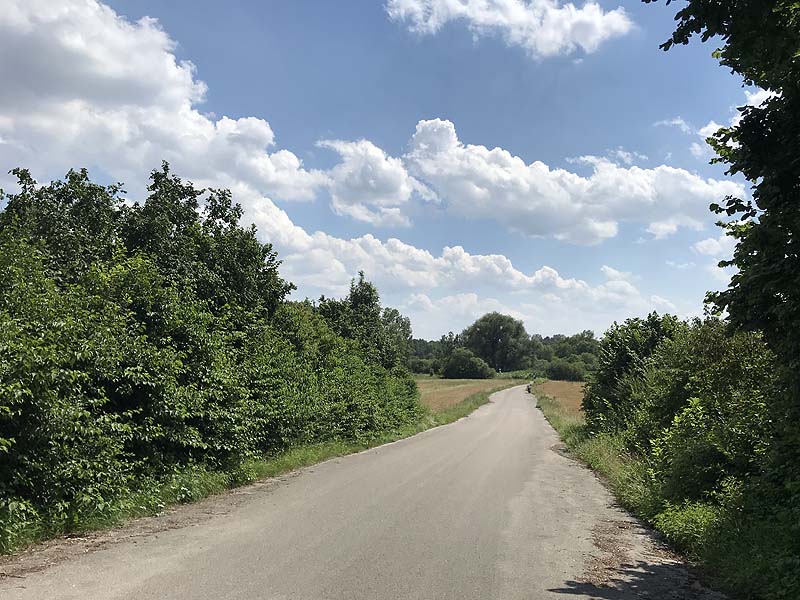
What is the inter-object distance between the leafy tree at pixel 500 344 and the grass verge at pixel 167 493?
465 feet

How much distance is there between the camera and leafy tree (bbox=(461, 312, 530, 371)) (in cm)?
15825

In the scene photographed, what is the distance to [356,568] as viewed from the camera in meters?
6.63

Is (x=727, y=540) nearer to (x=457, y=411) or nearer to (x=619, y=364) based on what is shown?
(x=619, y=364)

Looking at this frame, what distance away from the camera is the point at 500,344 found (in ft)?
521

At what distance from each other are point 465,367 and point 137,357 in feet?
411

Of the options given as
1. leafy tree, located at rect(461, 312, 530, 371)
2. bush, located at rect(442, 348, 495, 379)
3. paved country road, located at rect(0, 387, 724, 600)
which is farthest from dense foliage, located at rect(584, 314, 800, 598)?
leafy tree, located at rect(461, 312, 530, 371)

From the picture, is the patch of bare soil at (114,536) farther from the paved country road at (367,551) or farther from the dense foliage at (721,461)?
the dense foliage at (721,461)

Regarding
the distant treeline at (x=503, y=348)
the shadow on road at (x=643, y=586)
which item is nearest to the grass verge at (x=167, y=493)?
the shadow on road at (x=643, y=586)

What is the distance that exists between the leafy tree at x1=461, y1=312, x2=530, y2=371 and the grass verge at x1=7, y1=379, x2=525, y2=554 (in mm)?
141750

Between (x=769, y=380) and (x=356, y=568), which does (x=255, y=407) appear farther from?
(x=769, y=380)

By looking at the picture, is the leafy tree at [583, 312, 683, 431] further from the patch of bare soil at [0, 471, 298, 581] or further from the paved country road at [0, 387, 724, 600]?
the patch of bare soil at [0, 471, 298, 581]

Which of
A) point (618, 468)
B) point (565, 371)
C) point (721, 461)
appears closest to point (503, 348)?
point (565, 371)

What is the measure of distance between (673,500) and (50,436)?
9.59 m

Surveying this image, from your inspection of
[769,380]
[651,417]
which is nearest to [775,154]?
[769,380]
